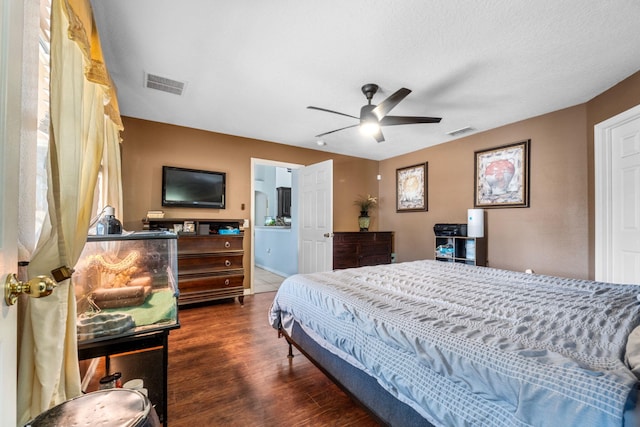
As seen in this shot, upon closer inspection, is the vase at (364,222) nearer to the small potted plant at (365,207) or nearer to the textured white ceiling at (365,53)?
the small potted plant at (365,207)

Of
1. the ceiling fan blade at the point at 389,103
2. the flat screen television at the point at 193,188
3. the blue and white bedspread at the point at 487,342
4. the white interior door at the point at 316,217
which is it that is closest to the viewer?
the blue and white bedspread at the point at 487,342

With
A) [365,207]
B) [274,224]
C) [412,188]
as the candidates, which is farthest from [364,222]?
[274,224]

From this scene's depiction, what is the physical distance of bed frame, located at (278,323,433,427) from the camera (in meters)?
1.19

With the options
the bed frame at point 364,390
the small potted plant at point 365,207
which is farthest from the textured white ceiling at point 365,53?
the small potted plant at point 365,207

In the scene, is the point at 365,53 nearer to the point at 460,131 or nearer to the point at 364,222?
the point at 460,131

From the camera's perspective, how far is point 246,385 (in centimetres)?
188

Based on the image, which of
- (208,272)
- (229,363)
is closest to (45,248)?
(229,363)

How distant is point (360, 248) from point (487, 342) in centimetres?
365

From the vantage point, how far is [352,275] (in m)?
2.22

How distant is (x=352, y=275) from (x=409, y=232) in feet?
10.6

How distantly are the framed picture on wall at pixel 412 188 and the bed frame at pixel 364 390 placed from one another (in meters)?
3.69

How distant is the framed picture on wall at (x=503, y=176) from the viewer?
3.56m

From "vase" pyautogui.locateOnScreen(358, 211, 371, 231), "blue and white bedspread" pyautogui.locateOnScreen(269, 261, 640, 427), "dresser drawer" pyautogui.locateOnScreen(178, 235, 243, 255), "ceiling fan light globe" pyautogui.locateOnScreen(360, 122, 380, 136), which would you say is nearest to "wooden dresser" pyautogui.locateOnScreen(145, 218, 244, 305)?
"dresser drawer" pyautogui.locateOnScreen(178, 235, 243, 255)

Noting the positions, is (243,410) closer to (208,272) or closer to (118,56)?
(208,272)
